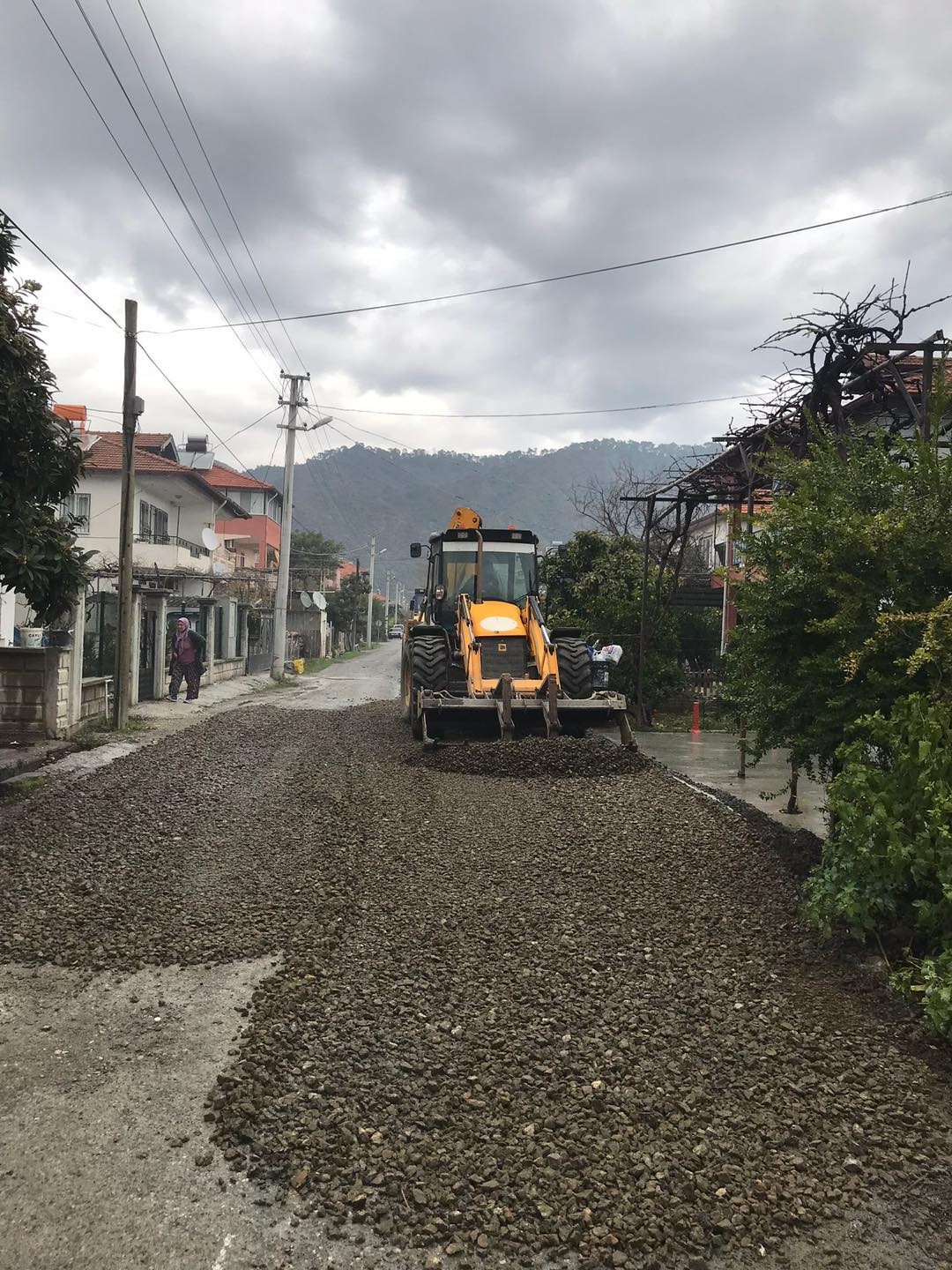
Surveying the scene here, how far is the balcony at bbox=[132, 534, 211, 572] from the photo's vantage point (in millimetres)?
34719

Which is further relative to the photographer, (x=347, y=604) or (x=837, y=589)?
(x=347, y=604)

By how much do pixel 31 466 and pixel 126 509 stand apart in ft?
21.9

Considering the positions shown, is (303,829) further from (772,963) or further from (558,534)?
(558,534)

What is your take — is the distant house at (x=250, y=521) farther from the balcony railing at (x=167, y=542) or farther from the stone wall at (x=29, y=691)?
the stone wall at (x=29, y=691)

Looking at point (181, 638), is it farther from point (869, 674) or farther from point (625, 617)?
point (869, 674)

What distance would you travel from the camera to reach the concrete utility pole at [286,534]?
29.5m

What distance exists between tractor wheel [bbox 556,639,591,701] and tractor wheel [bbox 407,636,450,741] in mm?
1592

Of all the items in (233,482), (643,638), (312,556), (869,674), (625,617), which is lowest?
(869,674)

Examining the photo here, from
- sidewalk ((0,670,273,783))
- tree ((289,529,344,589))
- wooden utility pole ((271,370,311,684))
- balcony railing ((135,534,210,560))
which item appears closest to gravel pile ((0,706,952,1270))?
sidewalk ((0,670,273,783))

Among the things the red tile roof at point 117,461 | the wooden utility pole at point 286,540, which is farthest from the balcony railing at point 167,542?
the wooden utility pole at point 286,540

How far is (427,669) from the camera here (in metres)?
13.4

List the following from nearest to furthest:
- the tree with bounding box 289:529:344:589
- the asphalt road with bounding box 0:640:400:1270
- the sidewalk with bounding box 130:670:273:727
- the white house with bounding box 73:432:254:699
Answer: the asphalt road with bounding box 0:640:400:1270
the sidewalk with bounding box 130:670:273:727
the white house with bounding box 73:432:254:699
the tree with bounding box 289:529:344:589

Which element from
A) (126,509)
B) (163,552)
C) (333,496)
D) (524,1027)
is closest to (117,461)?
(163,552)

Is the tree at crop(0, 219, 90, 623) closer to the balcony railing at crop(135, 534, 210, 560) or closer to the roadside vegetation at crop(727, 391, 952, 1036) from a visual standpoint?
the roadside vegetation at crop(727, 391, 952, 1036)
